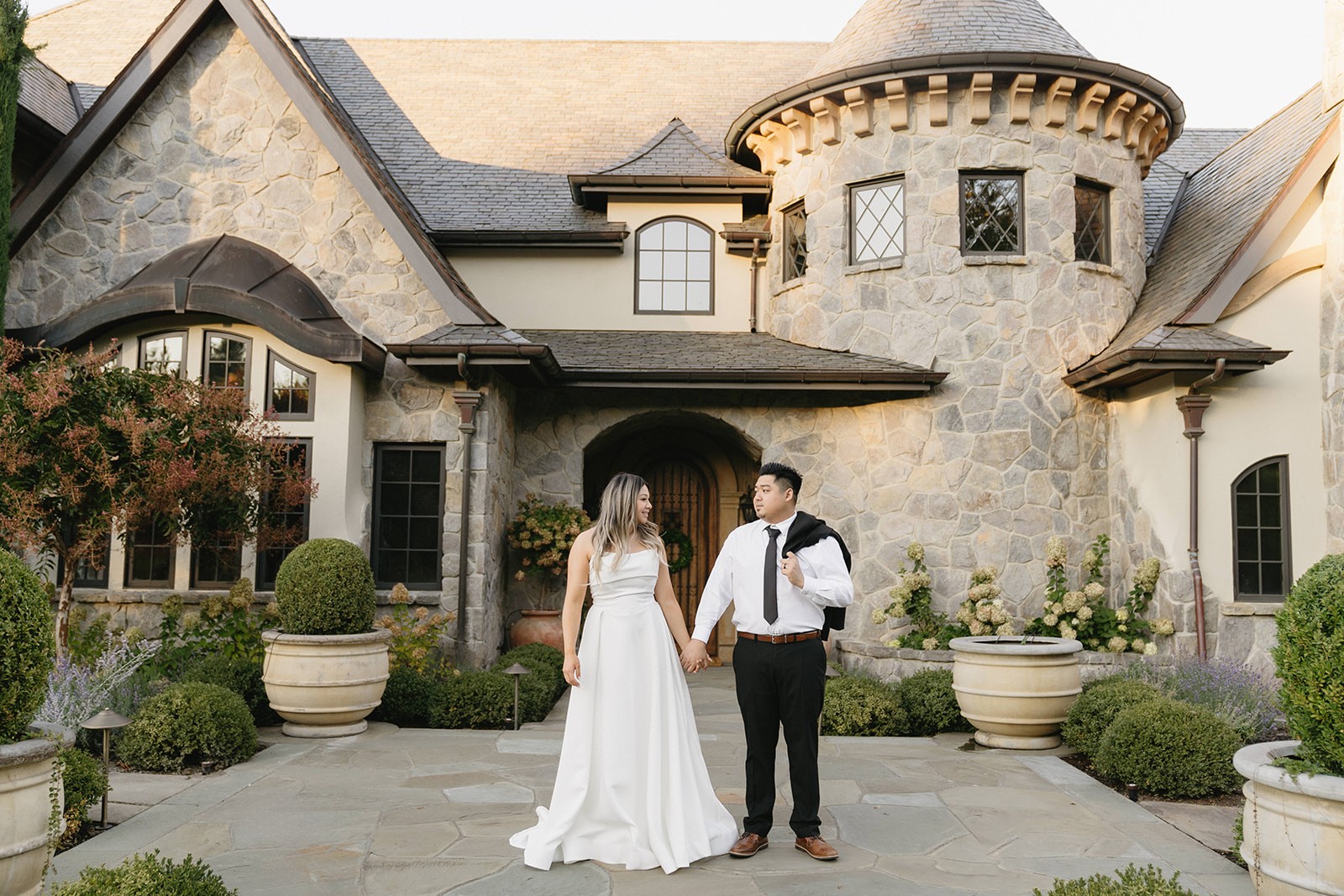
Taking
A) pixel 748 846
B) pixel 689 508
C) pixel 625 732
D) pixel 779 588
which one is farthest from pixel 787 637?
pixel 689 508

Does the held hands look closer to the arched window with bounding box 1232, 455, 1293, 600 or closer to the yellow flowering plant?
the yellow flowering plant

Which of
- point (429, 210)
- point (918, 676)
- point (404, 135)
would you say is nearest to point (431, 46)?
point (404, 135)

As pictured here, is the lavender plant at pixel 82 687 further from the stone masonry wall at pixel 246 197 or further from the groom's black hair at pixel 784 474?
the groom's black hair at pixel 784 474

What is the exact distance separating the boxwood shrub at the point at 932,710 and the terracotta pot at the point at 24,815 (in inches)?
262

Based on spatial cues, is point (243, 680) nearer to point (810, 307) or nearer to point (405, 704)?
point (405, 704)

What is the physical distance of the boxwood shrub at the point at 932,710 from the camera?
28.2 feet

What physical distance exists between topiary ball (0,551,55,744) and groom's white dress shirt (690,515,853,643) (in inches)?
110

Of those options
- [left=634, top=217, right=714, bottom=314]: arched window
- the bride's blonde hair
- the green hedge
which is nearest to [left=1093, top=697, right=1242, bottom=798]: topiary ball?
the green hedge

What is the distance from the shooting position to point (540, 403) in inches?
467

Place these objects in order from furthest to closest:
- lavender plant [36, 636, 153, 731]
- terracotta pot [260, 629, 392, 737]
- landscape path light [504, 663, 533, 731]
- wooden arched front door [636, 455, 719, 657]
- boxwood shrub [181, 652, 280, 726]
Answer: wooden arched front door [636, 455, 719, 657] → boxwood shrub [181, 652, 280, 726] → landscape path light [504, 663, 533, 731] → terracotta pot [260, 629, 392, 737] → lavender plant [36, 636, 153, 731]

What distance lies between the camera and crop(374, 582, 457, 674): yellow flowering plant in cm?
922

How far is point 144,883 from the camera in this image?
A: 3412 mm

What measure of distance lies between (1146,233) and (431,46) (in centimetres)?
1151

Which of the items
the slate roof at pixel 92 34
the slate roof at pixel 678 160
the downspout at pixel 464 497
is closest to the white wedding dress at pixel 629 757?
the downspout at pixel 464 497
